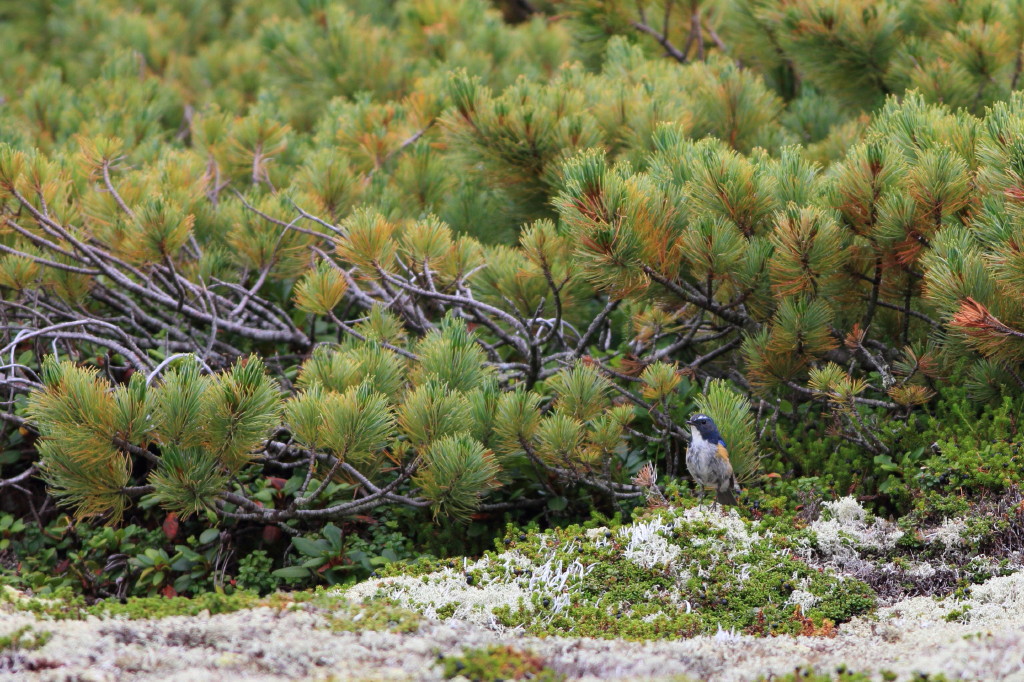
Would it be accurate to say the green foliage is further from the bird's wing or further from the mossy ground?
the bird's wing

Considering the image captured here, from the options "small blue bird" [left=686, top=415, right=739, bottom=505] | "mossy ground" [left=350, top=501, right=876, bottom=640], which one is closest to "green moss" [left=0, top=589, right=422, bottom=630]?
"mossy ground" [left=350, top=501, right=876, bottom=640]

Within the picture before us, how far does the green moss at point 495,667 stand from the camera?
2375 millimetres

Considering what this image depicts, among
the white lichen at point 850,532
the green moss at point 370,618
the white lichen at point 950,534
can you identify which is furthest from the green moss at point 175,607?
the white lichen at point 950,534

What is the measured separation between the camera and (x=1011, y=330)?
11.0 ft

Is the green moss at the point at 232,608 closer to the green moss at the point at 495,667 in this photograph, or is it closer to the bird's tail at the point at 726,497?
the green moss at the point at 495,667

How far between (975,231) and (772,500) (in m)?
1.17

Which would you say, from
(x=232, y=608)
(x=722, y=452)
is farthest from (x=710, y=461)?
(x=232, y=608)

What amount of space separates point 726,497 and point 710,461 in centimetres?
19

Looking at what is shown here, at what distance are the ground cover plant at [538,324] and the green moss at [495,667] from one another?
1.87ft

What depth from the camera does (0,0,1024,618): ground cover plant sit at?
3.37 m

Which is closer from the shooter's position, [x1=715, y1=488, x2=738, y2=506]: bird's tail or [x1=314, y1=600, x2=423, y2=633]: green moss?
[x1=314, y1=600, x2=423, y2=633]: green moss

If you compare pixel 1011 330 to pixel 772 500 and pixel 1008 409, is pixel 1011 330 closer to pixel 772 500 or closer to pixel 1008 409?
pixel 1008 409

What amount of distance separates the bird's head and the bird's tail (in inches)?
7.9

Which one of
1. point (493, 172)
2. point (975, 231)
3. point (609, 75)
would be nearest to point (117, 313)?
point (493, 172)
